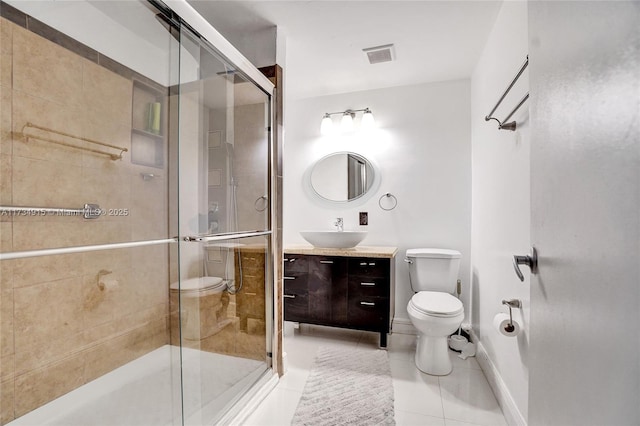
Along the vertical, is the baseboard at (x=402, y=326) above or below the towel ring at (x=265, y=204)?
below

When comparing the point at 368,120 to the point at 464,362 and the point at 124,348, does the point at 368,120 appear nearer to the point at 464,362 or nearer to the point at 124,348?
the point at 464,362

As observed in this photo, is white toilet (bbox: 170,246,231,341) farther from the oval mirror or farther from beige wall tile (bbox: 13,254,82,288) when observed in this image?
the oval mirror

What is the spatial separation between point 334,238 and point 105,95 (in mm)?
1751

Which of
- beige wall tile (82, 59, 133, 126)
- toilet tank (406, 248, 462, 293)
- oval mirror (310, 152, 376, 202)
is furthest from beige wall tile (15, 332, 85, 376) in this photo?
toilet tank (406, 248, 462, 293)

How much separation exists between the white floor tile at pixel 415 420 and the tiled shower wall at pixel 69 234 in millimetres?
1324

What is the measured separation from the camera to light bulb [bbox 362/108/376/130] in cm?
290

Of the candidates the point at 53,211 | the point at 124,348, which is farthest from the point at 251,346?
the point at 53,211

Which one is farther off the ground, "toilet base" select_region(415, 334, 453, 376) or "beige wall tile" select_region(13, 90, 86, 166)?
"beige wall tile" select_region(13, 90, 86, 166)

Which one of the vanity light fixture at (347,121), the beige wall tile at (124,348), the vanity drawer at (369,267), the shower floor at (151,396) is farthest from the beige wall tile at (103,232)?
the vanity light fixture at (347,121)

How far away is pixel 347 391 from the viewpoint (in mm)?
1866

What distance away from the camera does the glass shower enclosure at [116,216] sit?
4.48 ft

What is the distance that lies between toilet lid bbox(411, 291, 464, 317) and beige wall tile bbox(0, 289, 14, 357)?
2.18 metres

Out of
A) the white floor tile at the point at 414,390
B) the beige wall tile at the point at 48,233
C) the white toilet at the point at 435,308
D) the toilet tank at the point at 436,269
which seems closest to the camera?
the beige wall tile at the point at 48,233

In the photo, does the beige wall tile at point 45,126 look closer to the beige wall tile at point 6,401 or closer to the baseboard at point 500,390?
the beige wall tile at point 6,401
